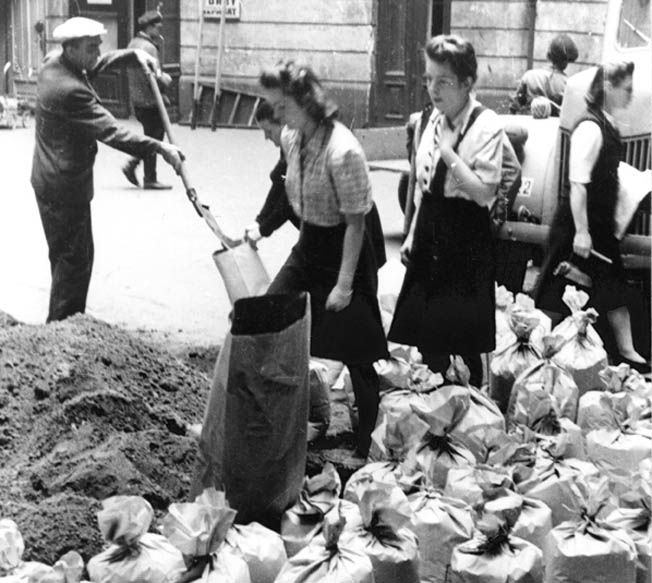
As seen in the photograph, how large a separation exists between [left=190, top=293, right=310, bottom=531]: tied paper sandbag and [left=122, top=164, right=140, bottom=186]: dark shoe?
4.66 feet

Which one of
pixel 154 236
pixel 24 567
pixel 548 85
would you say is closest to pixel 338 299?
pixel 154 236

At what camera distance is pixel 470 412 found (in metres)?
4.31

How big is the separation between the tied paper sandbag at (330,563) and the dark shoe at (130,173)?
2.15 metres

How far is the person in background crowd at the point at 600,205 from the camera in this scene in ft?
19.6

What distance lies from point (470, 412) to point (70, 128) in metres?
1.96

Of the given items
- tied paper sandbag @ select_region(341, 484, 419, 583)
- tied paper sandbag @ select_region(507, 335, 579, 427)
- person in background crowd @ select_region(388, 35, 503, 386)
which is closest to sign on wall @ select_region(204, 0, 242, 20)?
person in background crowd @ select_region(388, 35, 503, 386)

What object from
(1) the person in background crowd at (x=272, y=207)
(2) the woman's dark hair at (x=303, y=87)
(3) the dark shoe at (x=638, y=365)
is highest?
(2) the woman's dark hair at (x=303, y=87)

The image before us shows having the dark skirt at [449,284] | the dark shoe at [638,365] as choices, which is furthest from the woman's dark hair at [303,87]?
the dark shoe at [638,365]

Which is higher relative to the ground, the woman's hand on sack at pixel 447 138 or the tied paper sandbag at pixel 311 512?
the woman's hand on sack at pixel 447 138

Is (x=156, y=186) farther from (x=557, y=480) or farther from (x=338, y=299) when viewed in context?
(x=557, y=480)

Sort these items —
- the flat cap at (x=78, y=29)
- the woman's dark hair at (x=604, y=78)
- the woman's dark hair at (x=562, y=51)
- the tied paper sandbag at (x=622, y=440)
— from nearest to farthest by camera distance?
the tied paper sandbag at (x=622, y=440) < the flat cap at (x=78, y=29) < the woman's dark hair at (x=562, y=51) < the woman's dark hair at (x=604, y=78)

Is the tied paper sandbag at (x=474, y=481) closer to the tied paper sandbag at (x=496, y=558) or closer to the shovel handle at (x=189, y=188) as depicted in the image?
the tied paper sandbag at (x=496, y=558)

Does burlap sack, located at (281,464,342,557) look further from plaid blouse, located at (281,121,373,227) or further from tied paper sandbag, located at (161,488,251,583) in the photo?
plaid blouse, located at (281,121,373,227)

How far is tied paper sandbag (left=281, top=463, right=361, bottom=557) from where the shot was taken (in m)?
3.43
